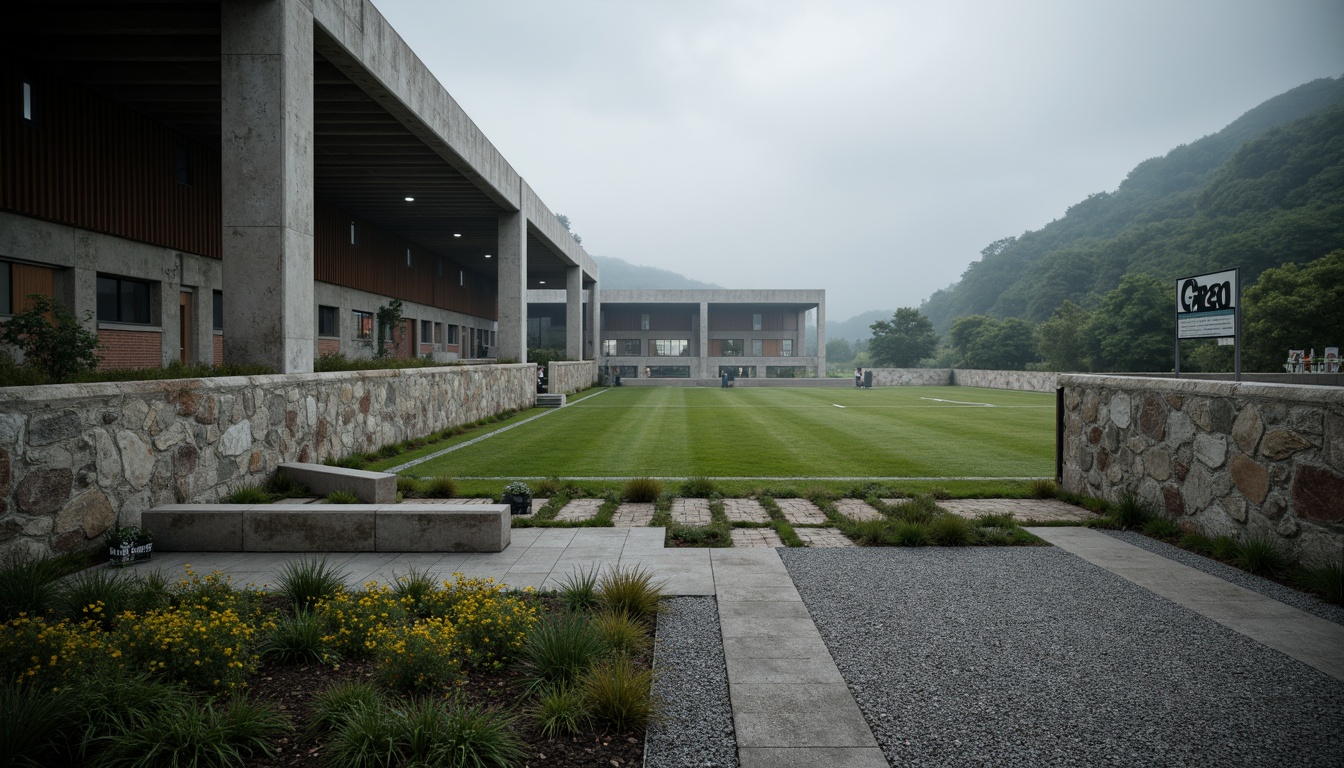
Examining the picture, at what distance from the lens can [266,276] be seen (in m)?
10.7

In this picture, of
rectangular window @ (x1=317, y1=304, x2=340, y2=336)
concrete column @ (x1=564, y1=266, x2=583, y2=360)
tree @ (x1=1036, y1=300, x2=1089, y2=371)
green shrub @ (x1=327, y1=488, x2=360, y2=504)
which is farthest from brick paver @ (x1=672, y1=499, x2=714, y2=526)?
tree @ (x1=1036, y1=300, x2=1089, y2=371)

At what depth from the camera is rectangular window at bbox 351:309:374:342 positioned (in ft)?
95.1

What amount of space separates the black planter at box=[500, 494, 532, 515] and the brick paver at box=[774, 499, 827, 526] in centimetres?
302

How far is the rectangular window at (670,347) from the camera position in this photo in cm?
6856

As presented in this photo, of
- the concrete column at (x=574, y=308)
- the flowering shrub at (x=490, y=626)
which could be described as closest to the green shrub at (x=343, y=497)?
the flowering shrub at (x=490, y=626)

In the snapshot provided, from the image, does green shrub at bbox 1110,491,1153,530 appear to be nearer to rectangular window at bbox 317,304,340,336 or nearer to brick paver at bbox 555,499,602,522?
brick paver at bbox 555,499,602,522

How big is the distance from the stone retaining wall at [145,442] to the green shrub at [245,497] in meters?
0.10

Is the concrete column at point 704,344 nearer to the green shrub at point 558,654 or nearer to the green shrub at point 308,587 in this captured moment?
the green shrub at point 308,587

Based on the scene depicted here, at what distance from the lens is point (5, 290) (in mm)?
14234

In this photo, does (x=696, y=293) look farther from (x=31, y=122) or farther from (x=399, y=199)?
(x=31, y=122)

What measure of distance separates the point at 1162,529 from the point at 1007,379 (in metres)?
42.7

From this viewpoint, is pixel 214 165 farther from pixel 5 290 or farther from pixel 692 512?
pixel 692 512

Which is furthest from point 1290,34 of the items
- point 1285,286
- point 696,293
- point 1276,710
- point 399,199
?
point 1276,710

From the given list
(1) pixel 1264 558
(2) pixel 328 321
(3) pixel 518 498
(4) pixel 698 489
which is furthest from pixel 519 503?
(2) pixel 328 321
